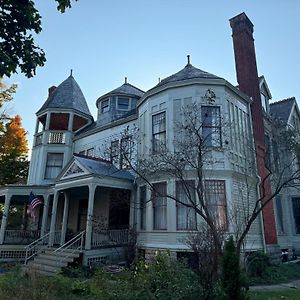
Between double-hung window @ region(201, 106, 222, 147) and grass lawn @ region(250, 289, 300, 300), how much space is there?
6.86 metres

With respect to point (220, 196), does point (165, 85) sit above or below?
above

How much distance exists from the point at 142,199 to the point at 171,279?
28.3 ft

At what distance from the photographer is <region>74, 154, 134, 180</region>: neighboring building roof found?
15664mm

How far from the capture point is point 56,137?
76.3 ft

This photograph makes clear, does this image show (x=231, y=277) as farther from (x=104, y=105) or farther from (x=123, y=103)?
(x=104, y=105)

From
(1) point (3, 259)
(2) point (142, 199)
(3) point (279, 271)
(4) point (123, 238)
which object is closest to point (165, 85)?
(2) point (142, 199)

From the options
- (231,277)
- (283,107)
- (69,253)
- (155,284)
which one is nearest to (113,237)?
(69,253)

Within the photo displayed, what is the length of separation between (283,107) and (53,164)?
19.5m

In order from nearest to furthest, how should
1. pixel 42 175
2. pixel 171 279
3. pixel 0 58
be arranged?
1. pixel 0 58
2. pixel 171 279
3. pixel 42 175

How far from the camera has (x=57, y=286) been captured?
749 centimetres

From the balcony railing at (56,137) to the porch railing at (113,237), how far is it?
9.71 meters

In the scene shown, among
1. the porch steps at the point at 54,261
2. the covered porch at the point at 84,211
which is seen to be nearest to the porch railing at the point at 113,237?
the covered porch at the point at 84,211

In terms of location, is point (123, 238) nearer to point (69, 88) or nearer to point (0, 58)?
point (0, 58)

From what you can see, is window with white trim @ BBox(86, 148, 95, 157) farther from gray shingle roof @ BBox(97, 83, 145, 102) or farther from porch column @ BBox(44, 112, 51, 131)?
gray shingle roof @ BBox(97, 83, 145, 102)
